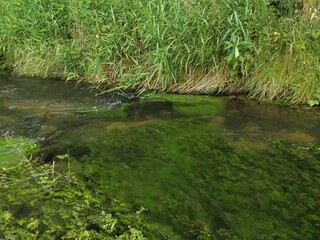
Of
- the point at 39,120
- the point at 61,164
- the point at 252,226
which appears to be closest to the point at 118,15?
the point at 39,120

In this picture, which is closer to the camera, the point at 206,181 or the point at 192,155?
the point at 206,181

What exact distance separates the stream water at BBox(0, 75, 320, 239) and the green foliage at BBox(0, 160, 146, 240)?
14 centimetres

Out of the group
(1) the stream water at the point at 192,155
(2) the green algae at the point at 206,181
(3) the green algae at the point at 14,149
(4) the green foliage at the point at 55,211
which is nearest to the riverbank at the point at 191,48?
(1) the stream water at the point at 192,155

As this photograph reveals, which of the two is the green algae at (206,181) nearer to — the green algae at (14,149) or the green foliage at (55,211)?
the green foliage at (55,211)

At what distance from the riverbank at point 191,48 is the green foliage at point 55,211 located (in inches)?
93.6

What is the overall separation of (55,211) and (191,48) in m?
2.88

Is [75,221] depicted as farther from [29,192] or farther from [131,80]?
[131,80]

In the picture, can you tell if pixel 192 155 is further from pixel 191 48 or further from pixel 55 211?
pixel 191 48

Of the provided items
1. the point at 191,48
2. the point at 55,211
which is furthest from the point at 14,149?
the point at 191,48

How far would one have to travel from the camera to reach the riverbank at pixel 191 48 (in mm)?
4062

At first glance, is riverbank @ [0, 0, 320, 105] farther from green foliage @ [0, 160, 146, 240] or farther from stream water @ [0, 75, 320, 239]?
green foliage @ [0, 160, 146, 240]

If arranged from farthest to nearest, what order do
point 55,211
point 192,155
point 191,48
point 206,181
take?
point 191,48 < point 192,155 < point 206,181 < point 55,211

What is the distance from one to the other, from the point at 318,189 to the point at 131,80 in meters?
2.86

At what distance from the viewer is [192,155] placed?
281 centimetres
